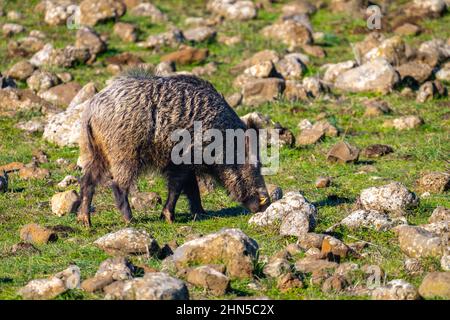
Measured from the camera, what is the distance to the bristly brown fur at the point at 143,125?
10.3 meters

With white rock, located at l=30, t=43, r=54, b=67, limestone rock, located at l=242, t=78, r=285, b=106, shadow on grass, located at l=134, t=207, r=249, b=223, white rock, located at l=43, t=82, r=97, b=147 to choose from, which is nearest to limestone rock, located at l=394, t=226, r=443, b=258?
shadow on grass, located at l=134, t=207, r=249, b=223

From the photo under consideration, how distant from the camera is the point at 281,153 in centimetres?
1330

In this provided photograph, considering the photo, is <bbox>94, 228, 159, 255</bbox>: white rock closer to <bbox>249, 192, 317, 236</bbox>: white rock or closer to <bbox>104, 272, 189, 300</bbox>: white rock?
<bbox>104, 272, 189, 300</bbox>: white rock

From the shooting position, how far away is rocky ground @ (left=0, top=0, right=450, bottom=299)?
8273mm

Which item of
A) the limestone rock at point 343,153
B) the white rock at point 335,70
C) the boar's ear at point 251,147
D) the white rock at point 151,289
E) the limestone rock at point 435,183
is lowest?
the white rock at point 335,70

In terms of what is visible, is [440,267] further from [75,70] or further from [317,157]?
[75,70]

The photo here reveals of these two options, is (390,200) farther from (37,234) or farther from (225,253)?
(37,234)

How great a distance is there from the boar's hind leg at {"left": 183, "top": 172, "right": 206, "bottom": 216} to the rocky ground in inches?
6.0

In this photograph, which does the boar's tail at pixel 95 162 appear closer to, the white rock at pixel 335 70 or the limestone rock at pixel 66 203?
the limestone rock at pixel 66 203

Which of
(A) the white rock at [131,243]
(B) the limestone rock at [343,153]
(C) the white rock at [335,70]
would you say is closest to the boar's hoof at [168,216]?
(A) the white rock at [131,243]

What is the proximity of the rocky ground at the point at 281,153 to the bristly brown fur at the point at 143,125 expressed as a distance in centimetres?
47

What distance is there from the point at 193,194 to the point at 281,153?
8.48 ft

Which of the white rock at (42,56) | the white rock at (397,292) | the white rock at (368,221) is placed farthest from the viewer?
the white rock at (42,56)
